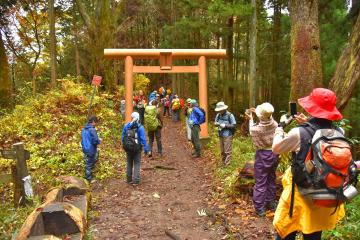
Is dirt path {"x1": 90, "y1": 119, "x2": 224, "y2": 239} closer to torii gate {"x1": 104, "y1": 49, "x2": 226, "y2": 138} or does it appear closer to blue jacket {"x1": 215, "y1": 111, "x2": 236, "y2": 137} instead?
blue jacket {"x1": 215, "y1": 111, "x2": 236, "y2": 137}

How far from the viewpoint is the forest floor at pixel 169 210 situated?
639 cm

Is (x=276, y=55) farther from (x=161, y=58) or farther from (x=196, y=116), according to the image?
(x=196, y=116)

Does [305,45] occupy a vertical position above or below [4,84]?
above

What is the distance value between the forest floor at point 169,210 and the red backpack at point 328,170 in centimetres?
260

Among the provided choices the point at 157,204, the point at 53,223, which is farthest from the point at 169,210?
the point at 53,223

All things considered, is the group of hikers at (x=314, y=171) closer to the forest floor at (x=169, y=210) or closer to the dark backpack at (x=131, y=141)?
the forest floor at (x=169, y=210)

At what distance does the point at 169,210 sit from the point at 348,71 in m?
4.32

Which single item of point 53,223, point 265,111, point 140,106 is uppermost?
point 265,111

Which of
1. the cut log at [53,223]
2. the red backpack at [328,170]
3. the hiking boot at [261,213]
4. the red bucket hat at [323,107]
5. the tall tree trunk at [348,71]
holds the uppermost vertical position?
the tall tree trunk at [348,71]

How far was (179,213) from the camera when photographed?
7543mm

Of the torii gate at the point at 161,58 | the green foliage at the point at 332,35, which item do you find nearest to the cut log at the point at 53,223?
the torii gate at the point at 161,58

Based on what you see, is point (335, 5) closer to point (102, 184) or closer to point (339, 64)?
point (339, 64)

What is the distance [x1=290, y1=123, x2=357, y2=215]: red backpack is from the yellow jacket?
225mm

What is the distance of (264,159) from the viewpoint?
6.46m
